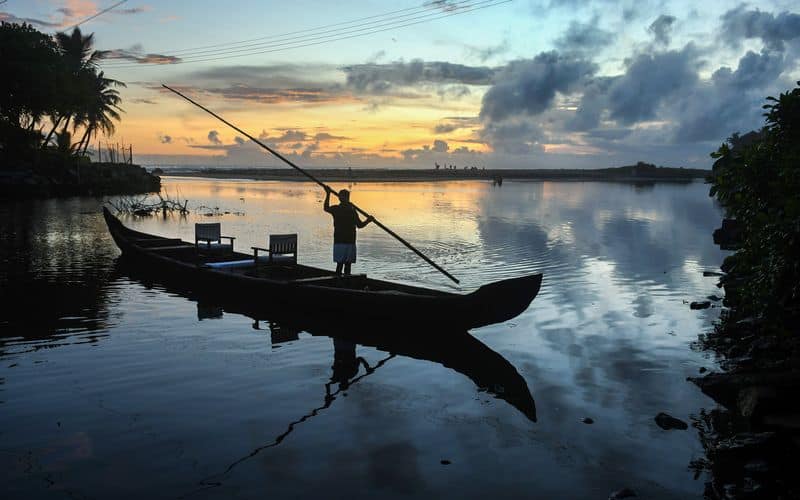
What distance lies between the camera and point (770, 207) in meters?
10.3

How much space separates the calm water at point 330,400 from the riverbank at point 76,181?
39.7 m

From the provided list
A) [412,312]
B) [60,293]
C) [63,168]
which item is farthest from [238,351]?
[63,168]

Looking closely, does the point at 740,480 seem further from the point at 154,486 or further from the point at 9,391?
the point at 9,391

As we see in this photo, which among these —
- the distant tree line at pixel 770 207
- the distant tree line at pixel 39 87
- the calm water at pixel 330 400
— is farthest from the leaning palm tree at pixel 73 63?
the distant tree line at pixel 770 207

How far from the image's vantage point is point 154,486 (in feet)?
20.4

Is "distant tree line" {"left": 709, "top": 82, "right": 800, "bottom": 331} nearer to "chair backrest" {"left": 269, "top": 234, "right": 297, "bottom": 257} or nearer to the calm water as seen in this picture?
the calm water

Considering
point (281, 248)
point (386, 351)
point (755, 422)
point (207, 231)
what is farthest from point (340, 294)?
point (207, 231)

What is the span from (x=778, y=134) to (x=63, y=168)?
2530 inches

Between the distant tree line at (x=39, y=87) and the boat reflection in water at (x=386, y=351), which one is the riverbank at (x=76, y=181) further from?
the boat reflection in water at (x=386, y=351)

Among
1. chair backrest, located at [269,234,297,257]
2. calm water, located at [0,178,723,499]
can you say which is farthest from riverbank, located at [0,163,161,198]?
chair backrest, located at [269,234,297,257]

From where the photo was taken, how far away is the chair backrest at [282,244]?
16.3 m

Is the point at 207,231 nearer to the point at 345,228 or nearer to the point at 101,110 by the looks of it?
the point at 345,228

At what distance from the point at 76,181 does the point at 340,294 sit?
57368 mm

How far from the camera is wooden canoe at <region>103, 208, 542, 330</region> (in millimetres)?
11250
